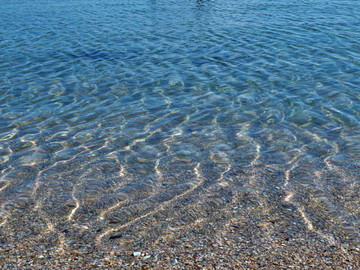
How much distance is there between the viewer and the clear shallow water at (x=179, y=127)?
22.0 ft

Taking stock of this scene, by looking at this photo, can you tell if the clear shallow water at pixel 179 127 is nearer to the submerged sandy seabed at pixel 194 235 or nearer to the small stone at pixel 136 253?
the submerged sandy seabed at pixel 194 235

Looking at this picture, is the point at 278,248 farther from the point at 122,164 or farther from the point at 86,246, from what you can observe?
the point at 122,164

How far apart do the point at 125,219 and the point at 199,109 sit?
551cm

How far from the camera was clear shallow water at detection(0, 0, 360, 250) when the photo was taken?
670 cm

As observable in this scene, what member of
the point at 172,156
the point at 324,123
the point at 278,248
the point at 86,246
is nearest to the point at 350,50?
the point at 324,123

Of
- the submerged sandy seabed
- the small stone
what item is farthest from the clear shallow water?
the small stone

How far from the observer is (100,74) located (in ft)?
47.5

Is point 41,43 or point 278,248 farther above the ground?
point 278,248

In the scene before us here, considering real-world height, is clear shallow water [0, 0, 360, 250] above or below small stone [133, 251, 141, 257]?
below

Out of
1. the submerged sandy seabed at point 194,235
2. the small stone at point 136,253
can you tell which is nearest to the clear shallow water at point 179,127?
the submerged sandy seabed at point 194,235

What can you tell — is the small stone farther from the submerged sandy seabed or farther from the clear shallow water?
the clear shallow water

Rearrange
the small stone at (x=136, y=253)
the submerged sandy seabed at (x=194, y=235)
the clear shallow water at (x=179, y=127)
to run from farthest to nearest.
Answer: the clear shallow water at (x=179, y=127)
the small stone at (x=136, y=253)
the submerged sandy seabed at (x=194, y=235)

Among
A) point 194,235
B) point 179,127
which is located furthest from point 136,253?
point 179,127

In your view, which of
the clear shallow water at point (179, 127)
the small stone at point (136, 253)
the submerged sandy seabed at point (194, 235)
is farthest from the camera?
the clear shallow water at point (179, 127)
